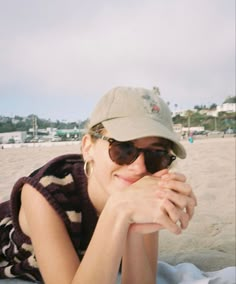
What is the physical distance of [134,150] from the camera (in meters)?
0.99

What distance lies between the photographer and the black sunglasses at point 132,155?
98 centimetres

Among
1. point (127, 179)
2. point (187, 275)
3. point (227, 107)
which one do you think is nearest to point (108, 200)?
point (127, 179)

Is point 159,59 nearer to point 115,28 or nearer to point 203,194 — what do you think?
point 115,28

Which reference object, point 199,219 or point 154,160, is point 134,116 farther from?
point 199,219

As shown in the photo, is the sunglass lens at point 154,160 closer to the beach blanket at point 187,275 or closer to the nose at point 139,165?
the nose at point 139,165

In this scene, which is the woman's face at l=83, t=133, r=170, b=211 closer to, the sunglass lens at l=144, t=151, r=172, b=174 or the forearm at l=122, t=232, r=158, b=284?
the sunglass lens at l=144, t=151, r=172, b=174

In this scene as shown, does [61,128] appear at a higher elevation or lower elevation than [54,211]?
higher

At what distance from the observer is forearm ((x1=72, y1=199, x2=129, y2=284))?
87 cm

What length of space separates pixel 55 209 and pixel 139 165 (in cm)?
28

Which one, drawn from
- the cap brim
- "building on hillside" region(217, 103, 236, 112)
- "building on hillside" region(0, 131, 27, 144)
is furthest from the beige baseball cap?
"building on hillside" region(217, 103, 236, 112)

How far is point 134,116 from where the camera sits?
1.03m

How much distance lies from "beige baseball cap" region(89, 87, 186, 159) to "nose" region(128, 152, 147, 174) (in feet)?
0.23

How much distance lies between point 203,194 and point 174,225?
2.74 m

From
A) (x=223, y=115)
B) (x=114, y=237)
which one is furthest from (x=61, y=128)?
(x=223, y=115)
